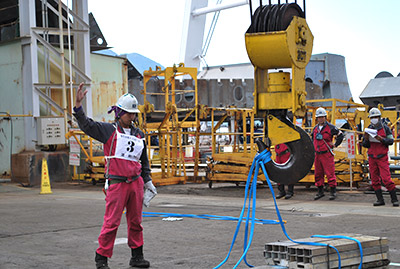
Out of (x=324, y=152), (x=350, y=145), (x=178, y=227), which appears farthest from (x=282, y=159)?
(x=178, y=227)

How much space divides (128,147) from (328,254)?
2415mm

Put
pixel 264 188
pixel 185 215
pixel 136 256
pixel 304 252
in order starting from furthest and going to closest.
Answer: pixel 264 188, pixel 185 215, pixel 136 256, pixel 304 252

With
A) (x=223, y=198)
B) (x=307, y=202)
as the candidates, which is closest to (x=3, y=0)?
(x=223, y=198)

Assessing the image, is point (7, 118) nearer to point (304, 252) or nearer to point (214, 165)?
point (214, 165)

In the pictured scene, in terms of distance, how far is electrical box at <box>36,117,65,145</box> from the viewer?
63.2ft

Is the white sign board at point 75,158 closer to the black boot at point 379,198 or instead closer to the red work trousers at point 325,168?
the red work trousers at point 325,168

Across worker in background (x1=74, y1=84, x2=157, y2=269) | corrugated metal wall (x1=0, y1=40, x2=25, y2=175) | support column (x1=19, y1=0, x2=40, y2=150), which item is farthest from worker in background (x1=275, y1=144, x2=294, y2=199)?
corrugated metal wall (x1=0, y1=40, x2=25, y2=175)

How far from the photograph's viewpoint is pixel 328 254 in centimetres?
545

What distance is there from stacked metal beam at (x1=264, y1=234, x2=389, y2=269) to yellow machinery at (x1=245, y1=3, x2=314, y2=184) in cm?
88

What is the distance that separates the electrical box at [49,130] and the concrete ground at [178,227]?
3.87 meters

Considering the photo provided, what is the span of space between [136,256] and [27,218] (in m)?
5.08

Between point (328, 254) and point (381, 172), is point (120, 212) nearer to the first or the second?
point (328, 254)

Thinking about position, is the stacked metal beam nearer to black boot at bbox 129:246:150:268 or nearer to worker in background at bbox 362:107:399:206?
black boot at bbox 129:246:150:268

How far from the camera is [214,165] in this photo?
1638 cm
